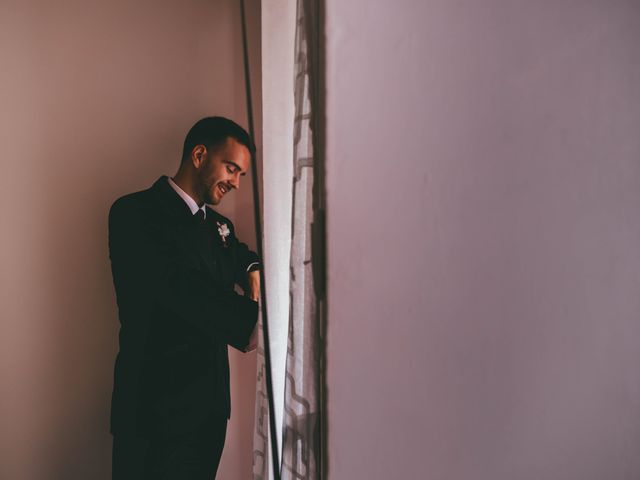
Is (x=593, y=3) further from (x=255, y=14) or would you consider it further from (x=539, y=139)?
(x=255, y=14)

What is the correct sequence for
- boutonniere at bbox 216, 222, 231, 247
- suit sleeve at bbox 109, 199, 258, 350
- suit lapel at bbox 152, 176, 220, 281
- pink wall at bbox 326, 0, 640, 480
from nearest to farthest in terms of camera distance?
pink wall at bbox 326, 0, 640, 480 < suit sleeve at bbox 109, 199, 258, 350 < suit lapel at bbox 152, 176, 220, 281 < boutonniere at bbox 216, 222, 231, 247

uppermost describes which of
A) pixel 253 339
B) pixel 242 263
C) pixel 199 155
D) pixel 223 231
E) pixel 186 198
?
pixel 199 155

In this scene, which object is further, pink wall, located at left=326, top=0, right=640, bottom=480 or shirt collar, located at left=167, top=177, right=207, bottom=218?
shirt collar, located at left=167, top=177, right=207, bottom=218

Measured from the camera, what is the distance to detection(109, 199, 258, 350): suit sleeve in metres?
1.16

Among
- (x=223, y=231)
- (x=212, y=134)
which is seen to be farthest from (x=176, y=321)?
(x=212, y=134)

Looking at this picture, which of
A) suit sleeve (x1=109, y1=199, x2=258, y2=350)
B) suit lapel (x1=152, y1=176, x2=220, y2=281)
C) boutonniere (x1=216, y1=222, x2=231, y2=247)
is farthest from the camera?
boutonniere (x1=216, y1=222, x2=231, y2=247)

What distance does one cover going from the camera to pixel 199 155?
133 centimetres

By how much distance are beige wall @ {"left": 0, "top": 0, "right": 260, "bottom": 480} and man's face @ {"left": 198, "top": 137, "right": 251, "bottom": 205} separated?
25 cm

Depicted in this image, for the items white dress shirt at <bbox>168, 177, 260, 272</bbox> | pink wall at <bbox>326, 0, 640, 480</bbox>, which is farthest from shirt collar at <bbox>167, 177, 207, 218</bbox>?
pink wall at <bbox>326, 0, 640, 480</bbox>

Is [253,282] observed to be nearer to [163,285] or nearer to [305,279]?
[163,285]

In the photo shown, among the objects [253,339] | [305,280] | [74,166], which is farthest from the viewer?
[74,166]

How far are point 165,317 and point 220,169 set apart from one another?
1.55ft

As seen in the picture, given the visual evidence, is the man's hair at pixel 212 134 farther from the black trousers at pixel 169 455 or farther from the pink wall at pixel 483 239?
the black trousers at pixel 169 455

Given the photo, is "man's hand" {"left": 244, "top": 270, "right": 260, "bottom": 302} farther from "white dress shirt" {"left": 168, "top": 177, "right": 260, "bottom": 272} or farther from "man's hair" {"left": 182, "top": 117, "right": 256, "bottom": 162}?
"man's hair" {"left": 182, "top": 117, "right": 256, "bottom": 162}
